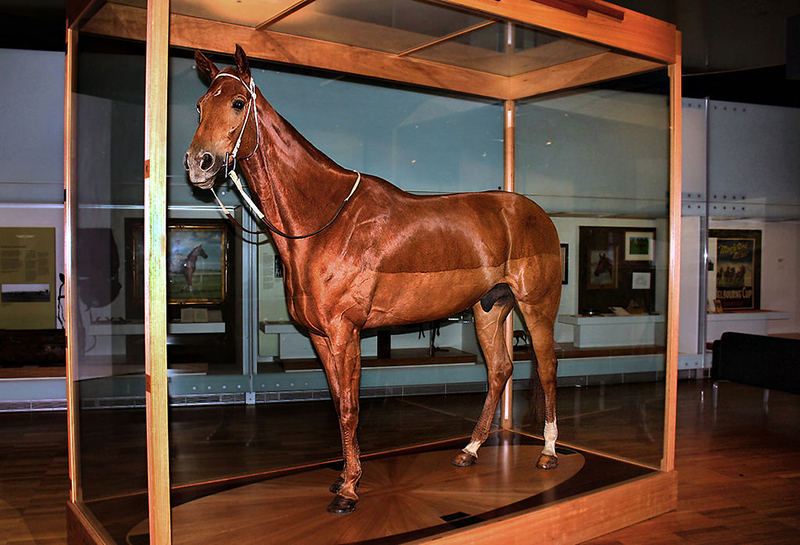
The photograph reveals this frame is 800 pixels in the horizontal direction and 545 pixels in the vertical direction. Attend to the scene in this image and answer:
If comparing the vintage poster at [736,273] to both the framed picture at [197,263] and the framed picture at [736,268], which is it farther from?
the framed picture at [197,263]

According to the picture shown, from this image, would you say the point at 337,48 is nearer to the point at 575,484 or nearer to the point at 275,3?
the point at 275,3

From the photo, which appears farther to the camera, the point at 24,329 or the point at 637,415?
the point at 24,329

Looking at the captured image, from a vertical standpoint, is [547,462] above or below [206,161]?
below

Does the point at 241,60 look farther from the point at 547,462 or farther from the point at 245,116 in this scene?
the point at 547,462

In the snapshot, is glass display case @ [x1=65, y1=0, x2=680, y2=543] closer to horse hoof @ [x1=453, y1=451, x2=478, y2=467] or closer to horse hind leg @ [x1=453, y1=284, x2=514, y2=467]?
horse hoof @ [x1=453, y1=451, x2=478, y2=467]

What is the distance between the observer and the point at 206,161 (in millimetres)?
2398

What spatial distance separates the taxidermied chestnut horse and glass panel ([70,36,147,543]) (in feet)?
0.91

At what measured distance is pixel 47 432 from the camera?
210 inches

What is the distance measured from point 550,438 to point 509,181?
173cm

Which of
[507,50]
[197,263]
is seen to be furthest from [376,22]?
[197,263]

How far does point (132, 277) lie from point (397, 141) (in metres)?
1.94

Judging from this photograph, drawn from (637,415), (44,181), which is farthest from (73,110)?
(44,181)

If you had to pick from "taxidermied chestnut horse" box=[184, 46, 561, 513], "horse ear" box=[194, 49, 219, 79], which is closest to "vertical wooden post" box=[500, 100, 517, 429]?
"taxidermied chestnut horse" box=[184, 46, 561, 513]

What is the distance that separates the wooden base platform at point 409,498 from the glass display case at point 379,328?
0.02 metres
